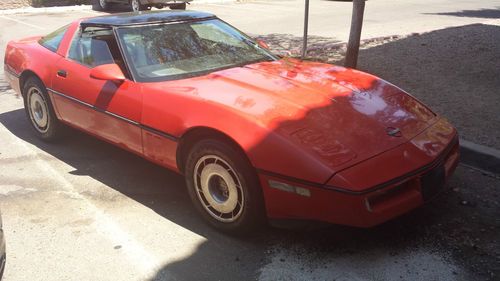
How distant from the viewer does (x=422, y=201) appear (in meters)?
3.08

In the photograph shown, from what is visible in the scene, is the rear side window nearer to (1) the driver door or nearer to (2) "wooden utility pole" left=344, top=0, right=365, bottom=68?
(1) the driver door

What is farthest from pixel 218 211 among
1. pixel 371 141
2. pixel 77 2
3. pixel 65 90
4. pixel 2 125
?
pixel 77 2

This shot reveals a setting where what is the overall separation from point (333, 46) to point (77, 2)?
549 inches

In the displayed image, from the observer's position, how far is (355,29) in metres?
6.89

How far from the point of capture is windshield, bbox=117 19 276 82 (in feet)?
12.9

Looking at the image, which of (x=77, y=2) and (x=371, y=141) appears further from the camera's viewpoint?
(x=77, y=2)

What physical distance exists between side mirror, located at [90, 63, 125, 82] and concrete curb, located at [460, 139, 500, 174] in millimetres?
2992

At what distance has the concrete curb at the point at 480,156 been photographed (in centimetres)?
418

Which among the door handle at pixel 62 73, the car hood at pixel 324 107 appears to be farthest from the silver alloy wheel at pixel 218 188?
the door handle at pixel 62 73

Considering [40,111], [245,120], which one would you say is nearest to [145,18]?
[40,111]

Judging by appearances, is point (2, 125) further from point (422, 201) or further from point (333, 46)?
point (333, 46)

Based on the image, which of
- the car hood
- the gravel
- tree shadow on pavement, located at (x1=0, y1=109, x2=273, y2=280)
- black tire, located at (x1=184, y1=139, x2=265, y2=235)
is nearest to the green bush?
the gravel

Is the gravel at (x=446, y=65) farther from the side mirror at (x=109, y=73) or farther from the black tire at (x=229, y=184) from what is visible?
the side mirror at (x=109, y=73)

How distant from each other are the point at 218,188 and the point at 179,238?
1.40 ft
